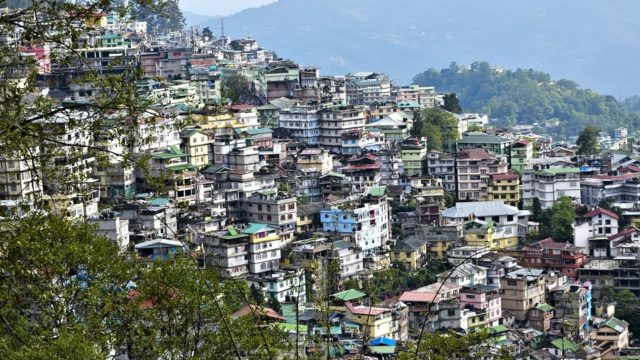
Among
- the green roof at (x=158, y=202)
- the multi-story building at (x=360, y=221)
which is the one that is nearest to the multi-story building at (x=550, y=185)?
the multi-story building at (x=360, y=221)

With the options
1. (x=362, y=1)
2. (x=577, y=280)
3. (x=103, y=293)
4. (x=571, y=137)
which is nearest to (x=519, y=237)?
(x=577, y=280)

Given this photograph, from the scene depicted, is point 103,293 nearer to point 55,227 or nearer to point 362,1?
point 55,227

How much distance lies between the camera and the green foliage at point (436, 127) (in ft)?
89.8

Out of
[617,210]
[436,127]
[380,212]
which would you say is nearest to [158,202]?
[380,212]

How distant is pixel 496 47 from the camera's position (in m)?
99.6

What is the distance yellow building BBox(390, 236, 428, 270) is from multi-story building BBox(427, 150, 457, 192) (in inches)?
190

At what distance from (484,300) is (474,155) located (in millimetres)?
7273

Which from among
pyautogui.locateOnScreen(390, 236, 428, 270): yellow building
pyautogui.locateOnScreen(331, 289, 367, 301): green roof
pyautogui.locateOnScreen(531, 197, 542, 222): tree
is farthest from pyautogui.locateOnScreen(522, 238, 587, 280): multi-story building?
pyautogui.locateOnScreen(331, 289, 367, 301): green roof

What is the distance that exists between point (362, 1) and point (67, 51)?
10958 cm

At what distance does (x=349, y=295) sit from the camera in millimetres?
17500

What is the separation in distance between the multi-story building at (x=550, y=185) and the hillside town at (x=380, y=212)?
0.11 feet

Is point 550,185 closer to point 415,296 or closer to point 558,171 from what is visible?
point 558,171

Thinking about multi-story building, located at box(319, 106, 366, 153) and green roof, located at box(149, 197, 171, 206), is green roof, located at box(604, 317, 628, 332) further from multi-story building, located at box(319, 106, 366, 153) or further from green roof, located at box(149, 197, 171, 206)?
multi-story building, located at box(319, 106, 366, 153)

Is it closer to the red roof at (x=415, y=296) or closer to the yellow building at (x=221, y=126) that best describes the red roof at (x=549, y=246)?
the red roof at (x=415, y=296)
